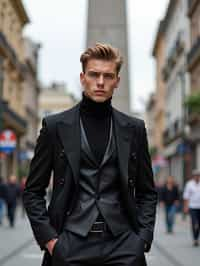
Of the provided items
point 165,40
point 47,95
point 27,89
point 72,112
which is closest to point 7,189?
point 72,112

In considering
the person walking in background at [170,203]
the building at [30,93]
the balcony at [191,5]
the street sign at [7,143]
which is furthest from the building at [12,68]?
the person walking in background at [170,203]

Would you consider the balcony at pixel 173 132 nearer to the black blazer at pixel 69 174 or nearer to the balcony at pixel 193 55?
the balcony at pixel 193 55

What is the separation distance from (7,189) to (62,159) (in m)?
19.4

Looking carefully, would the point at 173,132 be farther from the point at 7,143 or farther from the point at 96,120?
the point at 96,120

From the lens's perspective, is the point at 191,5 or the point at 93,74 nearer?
the point at 93,74

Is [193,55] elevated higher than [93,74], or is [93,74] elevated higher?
[193,55]

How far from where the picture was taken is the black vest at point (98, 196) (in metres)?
3.51

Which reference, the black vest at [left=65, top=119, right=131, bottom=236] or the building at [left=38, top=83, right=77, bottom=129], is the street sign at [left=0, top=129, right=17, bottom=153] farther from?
the building at [left=38, top=83, right=77, bottom=129]

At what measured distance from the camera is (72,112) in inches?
150

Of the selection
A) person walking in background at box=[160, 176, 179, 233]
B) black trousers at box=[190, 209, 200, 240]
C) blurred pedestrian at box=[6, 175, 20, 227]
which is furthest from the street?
blurred pedestrian at box=[6, 175, 20, 227]

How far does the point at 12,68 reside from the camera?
160ft

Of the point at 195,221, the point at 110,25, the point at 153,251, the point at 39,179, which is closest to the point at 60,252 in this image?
the point at 39,179

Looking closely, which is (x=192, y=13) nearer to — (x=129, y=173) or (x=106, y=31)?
(x=106, y=31)

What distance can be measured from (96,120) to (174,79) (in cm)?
5771
